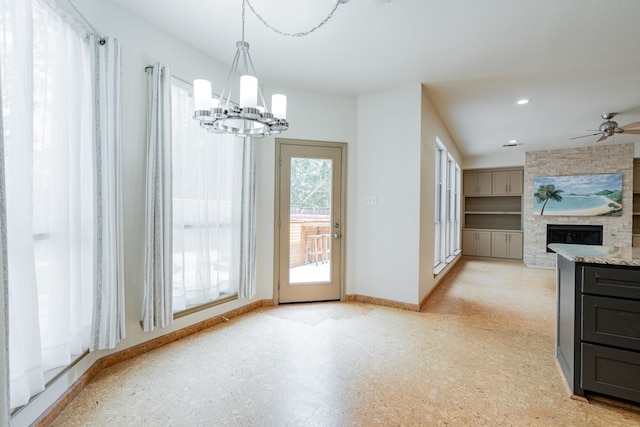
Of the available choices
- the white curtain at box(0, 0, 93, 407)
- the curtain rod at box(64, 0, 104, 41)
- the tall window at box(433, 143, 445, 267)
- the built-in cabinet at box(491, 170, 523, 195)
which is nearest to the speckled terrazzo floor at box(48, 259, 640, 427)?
the white curtain at box(0, 0, 93, 407)

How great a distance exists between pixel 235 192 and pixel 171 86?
3.96 ft

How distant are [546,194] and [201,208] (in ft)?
25.1

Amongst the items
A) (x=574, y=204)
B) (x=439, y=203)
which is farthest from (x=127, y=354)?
(x=574, y=204)

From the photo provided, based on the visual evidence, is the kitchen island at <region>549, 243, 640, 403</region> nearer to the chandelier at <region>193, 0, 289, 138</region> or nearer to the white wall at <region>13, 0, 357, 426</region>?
the chandelier at <region>193, 0, 289, 138</region>

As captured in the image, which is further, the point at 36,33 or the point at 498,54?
the point at 498,54

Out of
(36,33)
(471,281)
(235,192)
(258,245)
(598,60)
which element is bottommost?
(471,281)

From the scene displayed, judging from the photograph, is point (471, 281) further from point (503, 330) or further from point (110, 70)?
point (110, 70)

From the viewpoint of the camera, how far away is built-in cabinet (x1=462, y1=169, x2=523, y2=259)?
776 cm

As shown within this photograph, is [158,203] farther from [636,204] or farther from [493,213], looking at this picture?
[636,204]

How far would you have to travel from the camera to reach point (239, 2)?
2264mm

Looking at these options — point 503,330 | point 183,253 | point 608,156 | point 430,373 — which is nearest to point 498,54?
point 503,330

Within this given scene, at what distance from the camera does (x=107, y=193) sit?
209 cm

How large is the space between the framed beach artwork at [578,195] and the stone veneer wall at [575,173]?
93mm

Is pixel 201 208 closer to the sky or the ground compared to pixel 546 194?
closer to the ground
